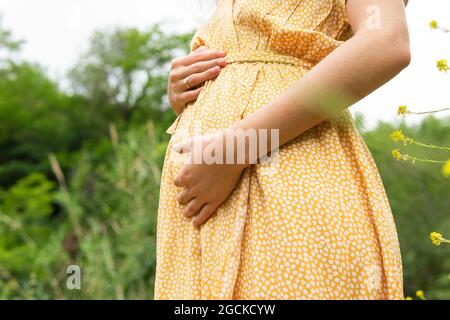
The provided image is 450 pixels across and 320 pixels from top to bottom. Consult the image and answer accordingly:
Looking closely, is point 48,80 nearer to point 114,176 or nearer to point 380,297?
point 114,176

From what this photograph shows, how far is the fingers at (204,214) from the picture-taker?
0.92 metres

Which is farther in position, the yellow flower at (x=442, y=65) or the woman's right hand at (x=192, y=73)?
the woman's right hand at (x=192, y=73)

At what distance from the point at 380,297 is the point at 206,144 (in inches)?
13.2

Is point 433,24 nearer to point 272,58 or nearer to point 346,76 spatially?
point 346,76

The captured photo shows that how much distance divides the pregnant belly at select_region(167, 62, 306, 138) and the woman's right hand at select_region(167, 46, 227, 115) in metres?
0.03

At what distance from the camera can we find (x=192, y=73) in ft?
3.58

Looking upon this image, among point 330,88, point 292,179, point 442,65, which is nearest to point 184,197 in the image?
point 292,179

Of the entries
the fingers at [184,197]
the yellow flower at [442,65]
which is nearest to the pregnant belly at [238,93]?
the fingers at [184,197]

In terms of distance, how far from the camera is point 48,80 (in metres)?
13.8

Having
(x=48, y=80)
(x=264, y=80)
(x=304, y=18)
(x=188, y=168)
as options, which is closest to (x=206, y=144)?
(x=188, y=168)

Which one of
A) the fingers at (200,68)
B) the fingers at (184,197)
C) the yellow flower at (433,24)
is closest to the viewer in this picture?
the yellow flower at (433,24)

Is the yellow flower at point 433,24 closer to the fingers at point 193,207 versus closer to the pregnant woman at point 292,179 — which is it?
the pregnant woman at point 292,179

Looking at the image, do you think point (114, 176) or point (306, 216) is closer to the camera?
point (306, 216)
